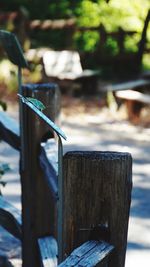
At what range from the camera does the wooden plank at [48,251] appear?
2.25m

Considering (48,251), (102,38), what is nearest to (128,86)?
(102,38)

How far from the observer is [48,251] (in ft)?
7.86

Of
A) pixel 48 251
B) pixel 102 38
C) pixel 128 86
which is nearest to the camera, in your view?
Result: pixel 48 251

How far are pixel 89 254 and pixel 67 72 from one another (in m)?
9.24

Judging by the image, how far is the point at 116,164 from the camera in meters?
1.39

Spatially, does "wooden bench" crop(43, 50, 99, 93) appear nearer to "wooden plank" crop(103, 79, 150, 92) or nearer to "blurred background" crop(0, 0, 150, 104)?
"blurred background" crop(0, 0, 150, 104)

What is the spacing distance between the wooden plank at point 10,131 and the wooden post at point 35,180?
0.56 feet

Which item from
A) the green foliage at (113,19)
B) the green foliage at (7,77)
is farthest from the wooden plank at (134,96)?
the green foliage at (113,19)

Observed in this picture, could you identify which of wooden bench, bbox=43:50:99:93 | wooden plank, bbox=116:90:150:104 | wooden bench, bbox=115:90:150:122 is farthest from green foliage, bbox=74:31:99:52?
wooden bench, bbox=115:90:150:122

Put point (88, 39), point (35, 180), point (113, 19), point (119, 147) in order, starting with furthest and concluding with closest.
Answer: point (88, 39)
point (113, 19)
point (119, 147)
point (35, 180)

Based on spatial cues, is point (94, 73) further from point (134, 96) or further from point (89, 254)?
point (89, 254)

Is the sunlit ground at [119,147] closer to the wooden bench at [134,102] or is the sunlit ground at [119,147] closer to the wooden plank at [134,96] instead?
the wooden bench at [134,102]

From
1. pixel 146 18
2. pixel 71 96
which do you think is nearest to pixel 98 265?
pixel 71 96

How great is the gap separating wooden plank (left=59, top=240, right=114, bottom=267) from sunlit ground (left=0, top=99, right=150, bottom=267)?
6.33 feet
